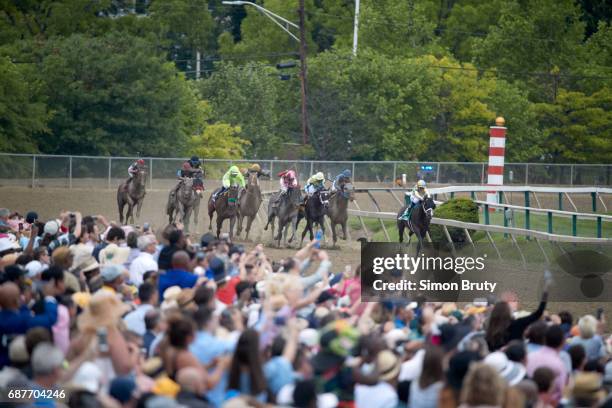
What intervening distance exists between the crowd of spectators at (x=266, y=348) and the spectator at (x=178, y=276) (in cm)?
1

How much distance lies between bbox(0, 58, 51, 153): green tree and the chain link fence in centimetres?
434

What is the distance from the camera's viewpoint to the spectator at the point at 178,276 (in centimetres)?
1040

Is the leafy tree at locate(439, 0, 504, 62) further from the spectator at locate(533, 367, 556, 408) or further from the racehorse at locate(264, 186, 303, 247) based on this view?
the spectator at locate(533, 367, 556, 408)

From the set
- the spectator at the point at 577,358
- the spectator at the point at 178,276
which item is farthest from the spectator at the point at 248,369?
the spectator at the point at 178,276

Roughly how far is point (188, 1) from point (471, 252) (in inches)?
2088

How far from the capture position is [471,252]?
66.9 ft

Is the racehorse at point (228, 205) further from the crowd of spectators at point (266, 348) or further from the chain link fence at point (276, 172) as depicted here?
the crowd of spectators at point (266, 348)

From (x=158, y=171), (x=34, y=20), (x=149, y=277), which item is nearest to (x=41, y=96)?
(x=158, y=171)

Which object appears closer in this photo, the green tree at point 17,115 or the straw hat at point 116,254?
the straw hat at point 116,254

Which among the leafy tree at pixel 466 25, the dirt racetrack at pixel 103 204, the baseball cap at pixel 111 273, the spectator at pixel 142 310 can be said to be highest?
the leafy tree at pixel 466 25

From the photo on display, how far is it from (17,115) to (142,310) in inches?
1331

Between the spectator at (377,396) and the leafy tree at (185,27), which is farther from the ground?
the leafy tree at (185,27)

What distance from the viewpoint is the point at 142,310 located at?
30.5ft

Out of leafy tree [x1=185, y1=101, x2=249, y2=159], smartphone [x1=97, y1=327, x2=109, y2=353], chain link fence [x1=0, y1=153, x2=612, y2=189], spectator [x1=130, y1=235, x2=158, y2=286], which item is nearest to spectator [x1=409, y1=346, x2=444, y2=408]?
smartphone [x1=97, y1=327, x2=109, y2=353]
